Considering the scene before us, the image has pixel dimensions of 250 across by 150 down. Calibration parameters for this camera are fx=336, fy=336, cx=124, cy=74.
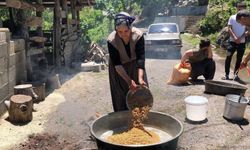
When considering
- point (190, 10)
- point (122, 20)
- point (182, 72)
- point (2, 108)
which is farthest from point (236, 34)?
point (190, 10)

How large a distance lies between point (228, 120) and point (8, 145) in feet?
14.1

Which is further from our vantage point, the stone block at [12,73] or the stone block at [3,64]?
the stone block at [12,73]

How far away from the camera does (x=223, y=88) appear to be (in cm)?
845

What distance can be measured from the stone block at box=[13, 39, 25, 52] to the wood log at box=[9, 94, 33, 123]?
200cm

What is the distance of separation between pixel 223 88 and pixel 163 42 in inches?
315

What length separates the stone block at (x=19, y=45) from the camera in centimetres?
861

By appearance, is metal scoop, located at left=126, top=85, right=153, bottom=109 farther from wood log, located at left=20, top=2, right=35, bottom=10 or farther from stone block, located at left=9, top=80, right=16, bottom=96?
wood log, located at left=20, top=2, right=35, bottom=10

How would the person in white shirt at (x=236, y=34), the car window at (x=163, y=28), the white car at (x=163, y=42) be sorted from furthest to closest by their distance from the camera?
the car window at (x=163, y=28), the white car at (x=163, y=42), the person in white shirt at (x=236, y=34)

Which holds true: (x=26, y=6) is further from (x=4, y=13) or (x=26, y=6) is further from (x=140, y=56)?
(x=4, y=13)

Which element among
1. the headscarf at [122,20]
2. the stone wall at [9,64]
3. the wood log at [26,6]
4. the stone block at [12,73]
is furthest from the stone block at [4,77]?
the headscarf at [122,20]

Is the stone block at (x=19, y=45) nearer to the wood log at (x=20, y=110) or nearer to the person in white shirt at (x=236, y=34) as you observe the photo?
the wood log at (x=20, y=110)

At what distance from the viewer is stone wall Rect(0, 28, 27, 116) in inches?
289

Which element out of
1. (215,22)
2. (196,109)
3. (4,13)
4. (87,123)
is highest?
(4,13)

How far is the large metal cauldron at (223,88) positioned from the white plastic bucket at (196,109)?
1.73 m
